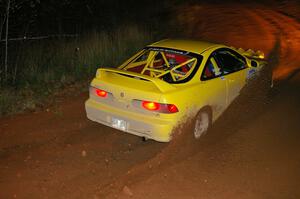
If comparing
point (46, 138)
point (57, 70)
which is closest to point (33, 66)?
point (57, 70)

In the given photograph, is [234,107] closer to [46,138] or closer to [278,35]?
[46,138]

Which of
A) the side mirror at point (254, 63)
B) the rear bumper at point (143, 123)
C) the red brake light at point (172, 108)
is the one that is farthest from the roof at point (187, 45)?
the rear bumper at point (143, 123)

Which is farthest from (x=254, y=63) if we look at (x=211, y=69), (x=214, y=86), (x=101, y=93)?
(x=101, y=93)

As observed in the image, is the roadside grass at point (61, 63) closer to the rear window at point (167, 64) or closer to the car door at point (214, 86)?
the rear window at point (167, 64)

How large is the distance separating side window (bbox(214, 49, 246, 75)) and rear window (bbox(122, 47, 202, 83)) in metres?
0.54

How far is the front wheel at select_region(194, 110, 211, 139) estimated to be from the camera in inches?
268

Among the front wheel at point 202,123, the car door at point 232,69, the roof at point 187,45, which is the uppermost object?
the roof at point 187,45

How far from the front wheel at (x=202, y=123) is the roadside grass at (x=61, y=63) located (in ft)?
11.3

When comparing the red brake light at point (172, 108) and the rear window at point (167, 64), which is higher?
the rear window at point (167, 64)

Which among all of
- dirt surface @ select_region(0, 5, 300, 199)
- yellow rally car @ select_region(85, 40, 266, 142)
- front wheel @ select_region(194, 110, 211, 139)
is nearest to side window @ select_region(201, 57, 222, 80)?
yellow rally car @ select_region(85, 40, 266, 142)

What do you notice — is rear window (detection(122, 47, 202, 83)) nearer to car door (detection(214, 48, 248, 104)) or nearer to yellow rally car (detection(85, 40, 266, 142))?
yellow rally car (detection(85, 40, 266, 142))

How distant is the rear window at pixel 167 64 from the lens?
272 inches

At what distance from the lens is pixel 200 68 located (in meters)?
6.78

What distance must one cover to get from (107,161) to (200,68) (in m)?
2.05
